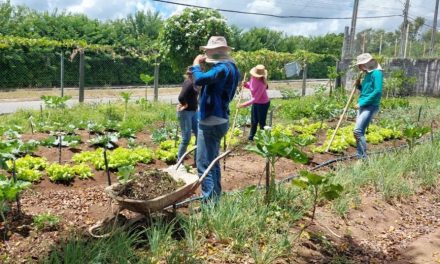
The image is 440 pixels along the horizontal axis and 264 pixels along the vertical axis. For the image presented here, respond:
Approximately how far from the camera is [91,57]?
2108 cm

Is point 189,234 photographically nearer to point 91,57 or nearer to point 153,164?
point 153,164

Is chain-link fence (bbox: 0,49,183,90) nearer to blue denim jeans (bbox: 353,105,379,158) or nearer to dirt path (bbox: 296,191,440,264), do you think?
blue denim jeans (bbox: 353,105,379,158)

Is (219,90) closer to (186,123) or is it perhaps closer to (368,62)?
(186,123)

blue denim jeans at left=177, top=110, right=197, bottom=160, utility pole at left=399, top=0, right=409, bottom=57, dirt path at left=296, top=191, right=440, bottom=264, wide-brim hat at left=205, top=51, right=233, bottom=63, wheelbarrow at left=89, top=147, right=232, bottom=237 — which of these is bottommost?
dirt path at left=296, top=191, right=440, bottom=264

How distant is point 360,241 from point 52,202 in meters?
3.15

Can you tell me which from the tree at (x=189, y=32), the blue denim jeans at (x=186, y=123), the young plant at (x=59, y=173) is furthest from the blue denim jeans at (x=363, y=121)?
the tree at (x=189, y=32)

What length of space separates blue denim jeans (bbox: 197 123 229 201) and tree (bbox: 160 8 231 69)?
23.4ft

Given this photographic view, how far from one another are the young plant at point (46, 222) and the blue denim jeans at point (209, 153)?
1353 millimetres

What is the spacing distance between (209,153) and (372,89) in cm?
328

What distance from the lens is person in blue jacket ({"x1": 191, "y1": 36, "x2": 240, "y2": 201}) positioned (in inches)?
164

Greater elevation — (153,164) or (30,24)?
(30,24)

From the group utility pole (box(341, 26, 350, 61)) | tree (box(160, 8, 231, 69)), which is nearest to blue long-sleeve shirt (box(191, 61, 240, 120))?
tree (box(160, 8, 231, 69))

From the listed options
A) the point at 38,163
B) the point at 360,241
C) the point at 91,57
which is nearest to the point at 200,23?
the point at 38,163

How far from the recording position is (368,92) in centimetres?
659
